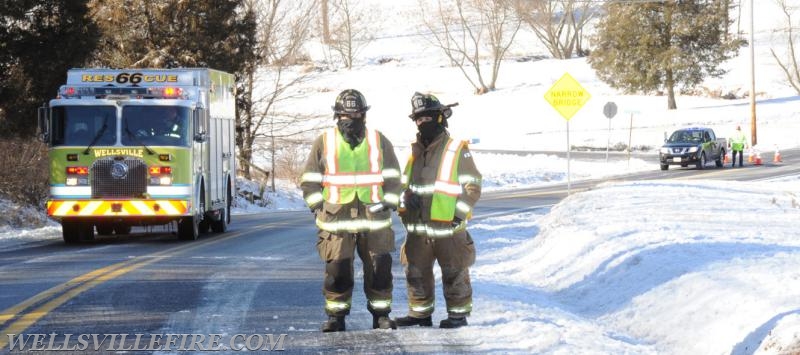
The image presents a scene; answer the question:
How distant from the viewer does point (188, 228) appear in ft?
63.8

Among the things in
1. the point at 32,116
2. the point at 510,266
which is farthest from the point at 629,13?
the point at 510,266

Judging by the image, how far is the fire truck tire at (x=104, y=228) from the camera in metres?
19.8

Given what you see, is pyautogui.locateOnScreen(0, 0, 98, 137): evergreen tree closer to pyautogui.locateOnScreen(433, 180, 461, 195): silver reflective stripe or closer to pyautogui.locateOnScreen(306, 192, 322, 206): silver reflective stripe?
pyautogui.locateOnScreen(306, 192, 322, 206): silver reflective stripe

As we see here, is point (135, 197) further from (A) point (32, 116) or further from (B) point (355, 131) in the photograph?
(B) point (355, 131)

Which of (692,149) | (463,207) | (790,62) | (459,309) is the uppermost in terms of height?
(790,62)

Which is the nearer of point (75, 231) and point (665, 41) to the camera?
point (75, 231)

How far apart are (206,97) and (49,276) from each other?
7.53 m

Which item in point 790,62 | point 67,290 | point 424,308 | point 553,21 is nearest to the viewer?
point 424,308

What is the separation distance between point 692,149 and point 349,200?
39127 millimetres

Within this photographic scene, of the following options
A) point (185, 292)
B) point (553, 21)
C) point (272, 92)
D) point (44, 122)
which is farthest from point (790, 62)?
point (185, 292)

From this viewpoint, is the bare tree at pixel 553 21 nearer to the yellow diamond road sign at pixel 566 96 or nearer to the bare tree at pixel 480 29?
the bare tree at pixel 480 29

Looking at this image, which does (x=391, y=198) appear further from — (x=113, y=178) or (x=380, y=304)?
(x=113, y=178)

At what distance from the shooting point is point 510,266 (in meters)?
14.8
